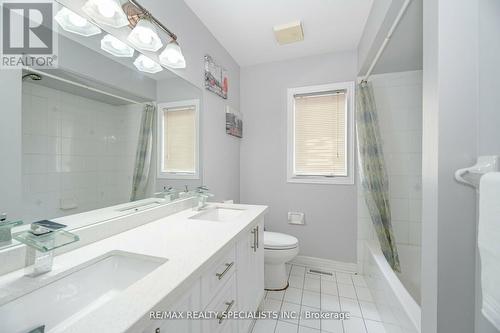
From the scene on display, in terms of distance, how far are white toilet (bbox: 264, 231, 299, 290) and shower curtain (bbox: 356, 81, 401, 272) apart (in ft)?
2.51

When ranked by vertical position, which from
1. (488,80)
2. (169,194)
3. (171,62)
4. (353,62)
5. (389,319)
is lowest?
(389,319)

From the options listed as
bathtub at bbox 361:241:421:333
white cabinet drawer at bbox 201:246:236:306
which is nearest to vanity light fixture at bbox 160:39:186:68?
white cabinet drawer at bbox 201:246:236:306

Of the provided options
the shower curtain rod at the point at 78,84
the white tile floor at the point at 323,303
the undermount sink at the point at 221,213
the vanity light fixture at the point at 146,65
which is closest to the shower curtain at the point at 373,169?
the white tile floor at the point at 323,303

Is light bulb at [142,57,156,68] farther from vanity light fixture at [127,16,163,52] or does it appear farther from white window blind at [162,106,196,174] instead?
white window blind at [162,106,196,174]

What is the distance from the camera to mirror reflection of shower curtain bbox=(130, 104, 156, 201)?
4.01 feet

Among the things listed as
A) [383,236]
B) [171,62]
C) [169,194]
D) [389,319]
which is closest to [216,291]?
[169,194]

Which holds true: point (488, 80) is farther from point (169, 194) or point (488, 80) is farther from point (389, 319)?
point (169, 194)

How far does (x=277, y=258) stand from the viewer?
1.83 meters

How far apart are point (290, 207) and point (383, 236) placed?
0.92m

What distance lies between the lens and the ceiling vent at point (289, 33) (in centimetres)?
179

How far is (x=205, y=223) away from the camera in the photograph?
121 cm

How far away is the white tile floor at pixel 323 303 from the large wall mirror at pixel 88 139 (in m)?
1.22

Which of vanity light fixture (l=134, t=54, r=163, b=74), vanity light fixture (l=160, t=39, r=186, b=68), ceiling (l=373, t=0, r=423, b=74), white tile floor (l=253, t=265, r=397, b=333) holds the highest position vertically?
ceiling (l=373, t=0, r=423, b=74)

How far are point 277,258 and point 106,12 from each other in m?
2.00
